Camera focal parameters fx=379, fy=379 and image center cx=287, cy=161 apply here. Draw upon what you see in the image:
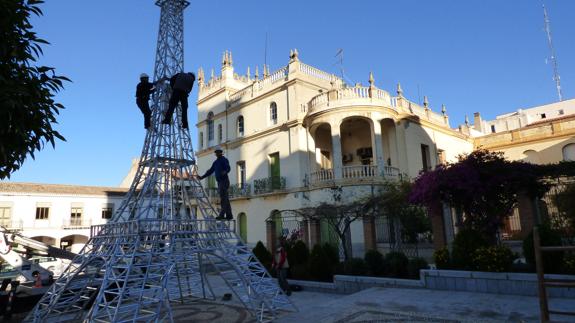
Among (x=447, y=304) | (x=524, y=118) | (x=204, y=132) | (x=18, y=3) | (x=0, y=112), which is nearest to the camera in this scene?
(x=0, y=112)

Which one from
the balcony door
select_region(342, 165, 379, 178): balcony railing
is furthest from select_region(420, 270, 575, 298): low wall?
the balcony door

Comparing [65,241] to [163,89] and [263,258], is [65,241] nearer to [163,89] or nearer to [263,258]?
[263,258]

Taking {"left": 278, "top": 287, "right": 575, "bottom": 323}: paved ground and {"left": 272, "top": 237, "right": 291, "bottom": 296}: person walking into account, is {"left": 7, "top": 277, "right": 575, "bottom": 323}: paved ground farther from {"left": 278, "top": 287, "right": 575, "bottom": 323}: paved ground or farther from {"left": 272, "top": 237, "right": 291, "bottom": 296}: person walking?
{"left": 272, "top": 237, "right": 291, "bottom": 296}: person walking

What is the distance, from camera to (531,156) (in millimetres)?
28078

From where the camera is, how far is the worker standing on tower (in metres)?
9.50

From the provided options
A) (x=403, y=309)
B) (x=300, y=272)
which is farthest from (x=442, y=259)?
(x=300, y=272)

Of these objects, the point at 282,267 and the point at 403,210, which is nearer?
the point at 282,267

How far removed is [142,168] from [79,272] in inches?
106

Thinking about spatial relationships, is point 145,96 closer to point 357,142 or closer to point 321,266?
point 321,266

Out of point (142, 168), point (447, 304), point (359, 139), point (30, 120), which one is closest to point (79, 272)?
point (142, 168)

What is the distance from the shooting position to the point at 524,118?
4250 centimetres

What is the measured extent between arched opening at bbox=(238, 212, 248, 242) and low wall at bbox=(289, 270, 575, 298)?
47.6ft

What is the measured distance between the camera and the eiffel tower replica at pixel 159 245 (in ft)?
24.7

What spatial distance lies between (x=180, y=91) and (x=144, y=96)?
4.10 ft
